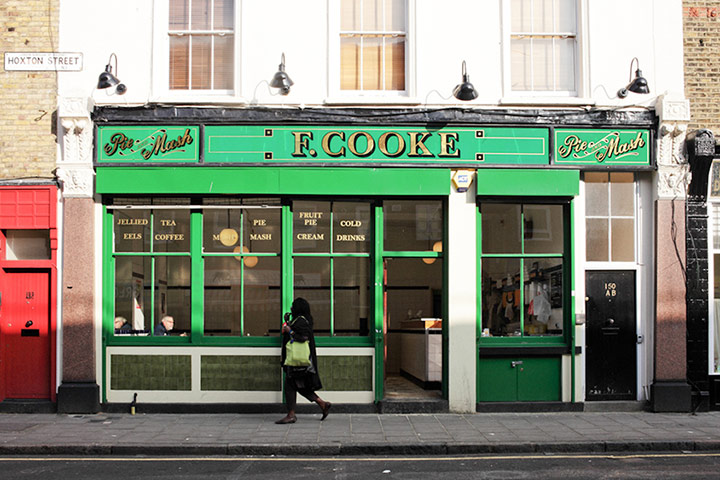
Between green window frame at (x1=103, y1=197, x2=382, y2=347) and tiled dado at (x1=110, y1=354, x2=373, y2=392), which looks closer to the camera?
tiled dado at (x1=110, y1=354, x2=373, y2=392)

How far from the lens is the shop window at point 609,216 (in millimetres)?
12672

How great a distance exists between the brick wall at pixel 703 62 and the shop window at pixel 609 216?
1499mm

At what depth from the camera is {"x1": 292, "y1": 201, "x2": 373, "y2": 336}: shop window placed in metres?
12.5

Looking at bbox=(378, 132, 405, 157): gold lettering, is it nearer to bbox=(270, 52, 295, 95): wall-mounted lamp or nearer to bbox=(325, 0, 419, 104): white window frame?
bbox=(325, 0, 419, 104): white window frame

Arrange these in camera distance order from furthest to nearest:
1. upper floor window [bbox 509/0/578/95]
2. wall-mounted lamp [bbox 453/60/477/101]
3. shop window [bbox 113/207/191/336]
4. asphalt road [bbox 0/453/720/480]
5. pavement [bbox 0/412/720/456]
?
1. upper floor window [bbox 509/0/578/95]
2. shop window [bbox 113/207/191/336]
3. wall-mounted lamp [bbox 453/60/477/101]
4. pavement [bbox 0/412/720/456]
5. asphalt road [bbox 0/453/720/480]

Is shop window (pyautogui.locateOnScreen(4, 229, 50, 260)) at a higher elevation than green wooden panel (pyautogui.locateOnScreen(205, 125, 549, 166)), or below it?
below

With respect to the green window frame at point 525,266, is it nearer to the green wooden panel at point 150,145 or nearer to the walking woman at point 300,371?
the walking woman at point 300,371

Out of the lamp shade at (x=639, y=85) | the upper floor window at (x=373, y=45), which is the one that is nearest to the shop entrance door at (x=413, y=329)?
the upper floor window at (x=373, y=45)

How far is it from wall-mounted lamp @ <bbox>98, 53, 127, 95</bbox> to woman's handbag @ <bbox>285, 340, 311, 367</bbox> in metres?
4.88

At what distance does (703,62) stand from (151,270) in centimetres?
949

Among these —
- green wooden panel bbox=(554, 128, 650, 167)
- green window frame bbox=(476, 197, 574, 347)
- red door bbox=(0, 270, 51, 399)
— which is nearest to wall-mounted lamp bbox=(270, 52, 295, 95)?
green window frame bbox=(476, 197, 574, 347)

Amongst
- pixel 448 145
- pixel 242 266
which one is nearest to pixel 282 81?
pixel 448 145

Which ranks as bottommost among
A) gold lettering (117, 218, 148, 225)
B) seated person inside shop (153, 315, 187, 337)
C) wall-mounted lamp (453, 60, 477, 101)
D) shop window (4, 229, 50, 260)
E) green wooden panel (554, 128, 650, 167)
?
seated person inside shop (153, 315, 187, 337)

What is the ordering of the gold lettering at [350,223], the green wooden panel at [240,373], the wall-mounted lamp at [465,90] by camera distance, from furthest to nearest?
the gold lettering at [350,223] → the green wooden panel at [240,373] → the wall-mounted lamp at [465,90]
